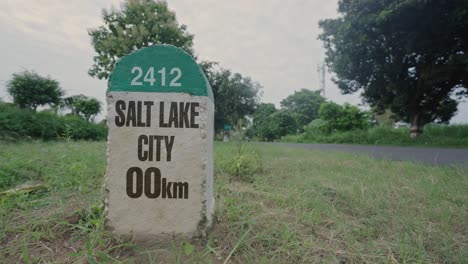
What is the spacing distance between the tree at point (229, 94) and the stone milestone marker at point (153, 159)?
1438cm

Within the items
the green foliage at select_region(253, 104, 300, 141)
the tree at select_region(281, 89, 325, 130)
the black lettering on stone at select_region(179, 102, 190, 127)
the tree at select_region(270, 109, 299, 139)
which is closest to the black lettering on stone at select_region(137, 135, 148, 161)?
the black lettering on stone at select_region(179, 102, 190, 127)

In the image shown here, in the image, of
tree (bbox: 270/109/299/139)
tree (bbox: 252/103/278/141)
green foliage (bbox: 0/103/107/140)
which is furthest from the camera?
tree (bbox: 270/109/299/139)

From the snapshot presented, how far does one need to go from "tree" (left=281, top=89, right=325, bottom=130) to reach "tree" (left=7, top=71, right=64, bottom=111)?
2265 centimetres

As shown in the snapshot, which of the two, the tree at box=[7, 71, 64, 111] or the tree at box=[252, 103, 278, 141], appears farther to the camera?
the tree at box=[252, 103, 278, 141]

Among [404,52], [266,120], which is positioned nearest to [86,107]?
[266,120]

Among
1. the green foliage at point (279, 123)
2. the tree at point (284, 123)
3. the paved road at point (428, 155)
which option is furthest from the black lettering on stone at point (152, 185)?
the tree at point (284, 123)

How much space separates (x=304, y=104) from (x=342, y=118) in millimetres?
15862

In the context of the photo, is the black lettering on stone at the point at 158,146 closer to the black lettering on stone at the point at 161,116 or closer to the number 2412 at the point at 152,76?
the black lettering on stone at the point at 161,116

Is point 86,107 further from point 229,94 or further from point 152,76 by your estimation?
point 152,76

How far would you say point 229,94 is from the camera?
16.7 meters

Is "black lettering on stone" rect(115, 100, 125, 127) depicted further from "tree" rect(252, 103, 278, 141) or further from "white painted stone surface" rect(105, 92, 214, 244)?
"tree" rect(252, 103, 278, 141)

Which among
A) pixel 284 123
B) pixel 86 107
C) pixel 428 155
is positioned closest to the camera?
pixel 428 155

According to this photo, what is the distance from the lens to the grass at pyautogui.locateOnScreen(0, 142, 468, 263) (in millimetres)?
1171

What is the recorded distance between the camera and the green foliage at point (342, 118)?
14.7 metres
